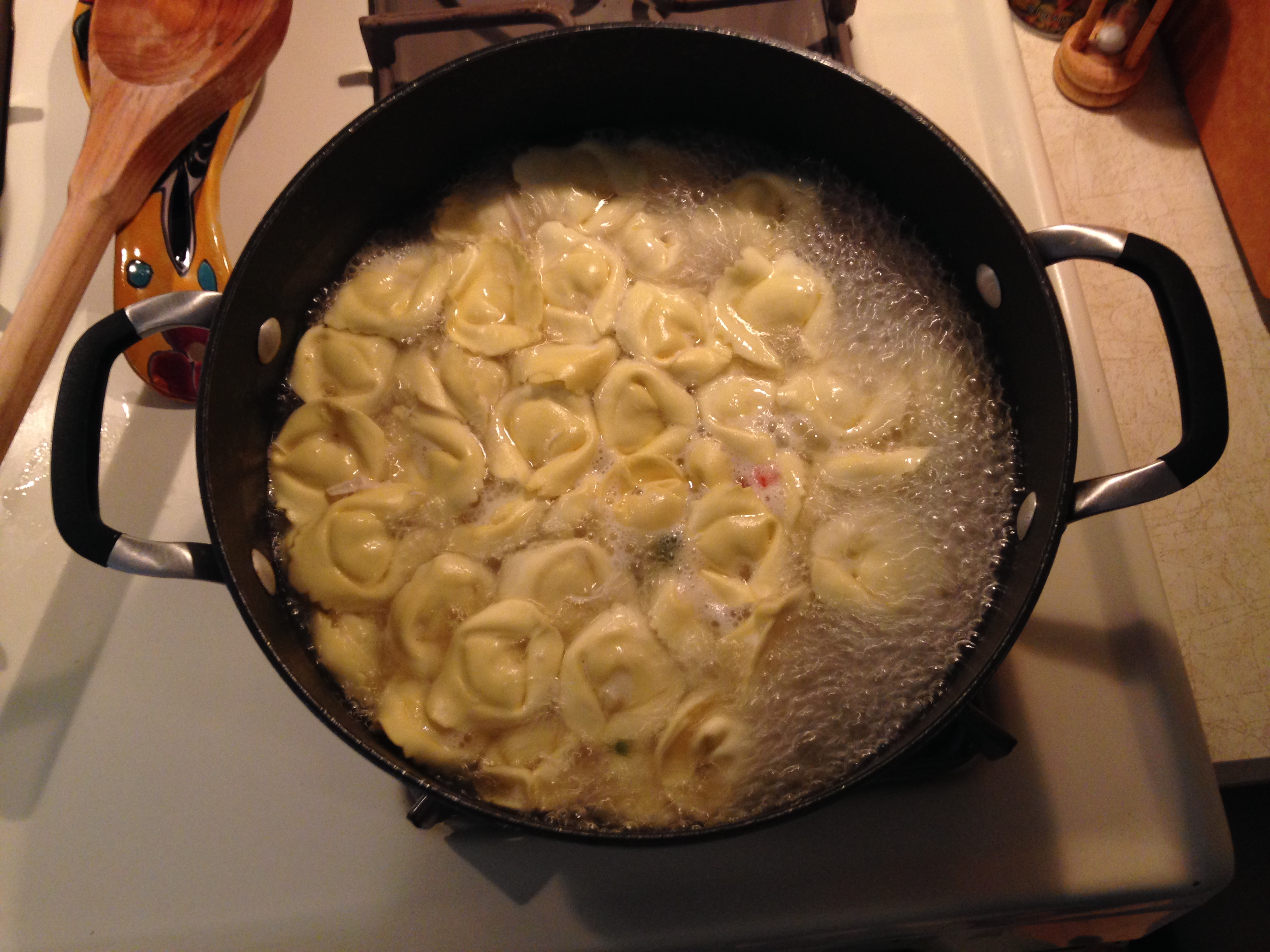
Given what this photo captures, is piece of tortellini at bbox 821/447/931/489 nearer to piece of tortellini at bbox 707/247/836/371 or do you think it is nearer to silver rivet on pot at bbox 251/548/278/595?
piece of tortellini at bbox 707/247/836/371

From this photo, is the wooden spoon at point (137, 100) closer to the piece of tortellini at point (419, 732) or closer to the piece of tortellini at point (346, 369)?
the piece of tortellini at point (346, 369)

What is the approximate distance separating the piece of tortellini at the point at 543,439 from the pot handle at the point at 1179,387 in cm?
56

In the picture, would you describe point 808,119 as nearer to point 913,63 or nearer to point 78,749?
point 913,63

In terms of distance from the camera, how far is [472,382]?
1021 millimetres

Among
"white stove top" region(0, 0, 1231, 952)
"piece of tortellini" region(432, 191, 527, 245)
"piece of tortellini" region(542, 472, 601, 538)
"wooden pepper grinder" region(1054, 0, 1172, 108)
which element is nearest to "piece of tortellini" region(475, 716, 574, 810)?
"white stove top" region(0, 0, 1231, 952)

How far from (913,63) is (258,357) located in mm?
1103

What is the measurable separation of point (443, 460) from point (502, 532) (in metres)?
0.13

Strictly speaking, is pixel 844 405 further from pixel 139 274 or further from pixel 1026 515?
pixel 139 274

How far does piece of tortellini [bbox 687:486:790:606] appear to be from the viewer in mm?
935

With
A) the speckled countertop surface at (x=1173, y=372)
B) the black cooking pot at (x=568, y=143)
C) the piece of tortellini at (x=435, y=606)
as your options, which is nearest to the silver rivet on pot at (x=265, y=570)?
the black cooking pot at (x=568, y=143)

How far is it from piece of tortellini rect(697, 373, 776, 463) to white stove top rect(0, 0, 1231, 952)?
1.42 feet

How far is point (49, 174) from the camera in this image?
49.1 inches

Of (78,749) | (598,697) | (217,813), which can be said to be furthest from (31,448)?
(598,697)

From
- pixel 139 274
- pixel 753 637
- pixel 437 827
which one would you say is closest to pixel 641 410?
pixel 753 637
